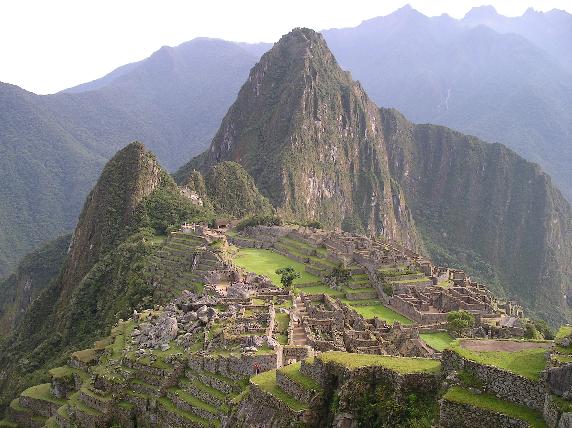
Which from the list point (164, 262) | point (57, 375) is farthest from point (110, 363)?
point (164, 262)

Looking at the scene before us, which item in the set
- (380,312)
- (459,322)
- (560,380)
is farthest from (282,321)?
(380,312)

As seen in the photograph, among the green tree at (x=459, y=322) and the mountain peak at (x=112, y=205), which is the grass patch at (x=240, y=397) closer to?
the green tree at (x=459, y=322)

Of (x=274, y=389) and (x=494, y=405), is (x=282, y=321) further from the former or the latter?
(x=494, y=405)

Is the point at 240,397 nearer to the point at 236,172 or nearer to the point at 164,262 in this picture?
the point at 164,262

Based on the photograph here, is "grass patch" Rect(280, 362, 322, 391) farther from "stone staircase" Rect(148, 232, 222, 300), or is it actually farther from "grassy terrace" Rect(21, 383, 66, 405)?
"stone staircase" Rect(148, 232, 222, 300)

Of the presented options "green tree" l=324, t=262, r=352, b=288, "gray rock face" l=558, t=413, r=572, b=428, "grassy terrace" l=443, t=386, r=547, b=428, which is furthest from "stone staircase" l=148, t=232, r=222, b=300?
"gray rock face" l=558, t=413, r=572, b=428

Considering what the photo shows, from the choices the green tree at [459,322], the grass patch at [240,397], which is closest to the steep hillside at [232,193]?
the green tree at [459,322]
